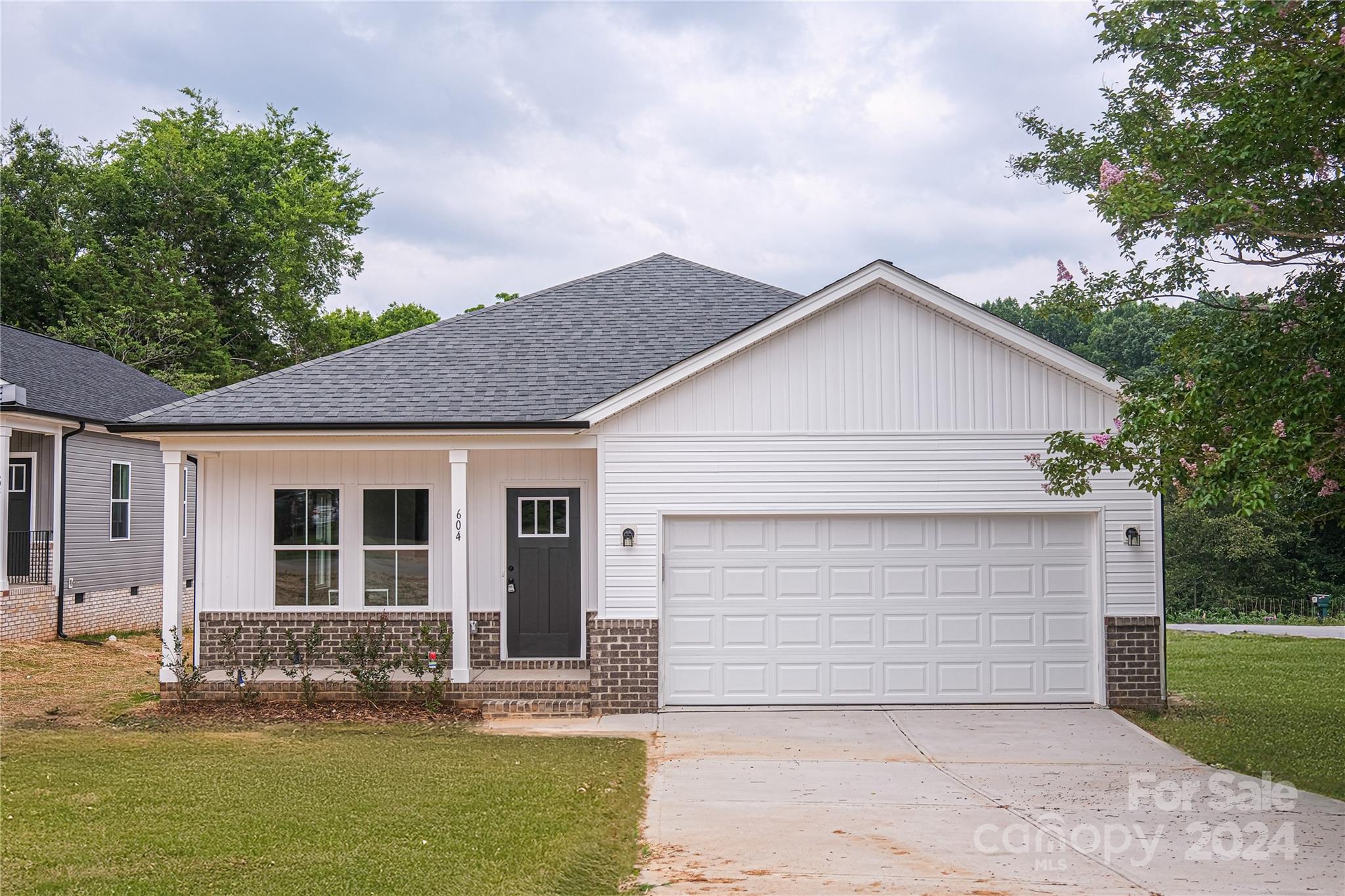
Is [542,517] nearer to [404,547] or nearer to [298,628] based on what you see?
[404,547]

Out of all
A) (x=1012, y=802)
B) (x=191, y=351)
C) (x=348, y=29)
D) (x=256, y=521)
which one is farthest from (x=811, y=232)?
(x=1012, y=802)

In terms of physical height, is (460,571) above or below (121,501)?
below

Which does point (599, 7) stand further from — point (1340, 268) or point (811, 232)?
point (811, 232)

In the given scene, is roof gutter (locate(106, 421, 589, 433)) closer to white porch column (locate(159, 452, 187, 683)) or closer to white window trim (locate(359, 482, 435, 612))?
white porch column (locate(159, 452, 187, 683))

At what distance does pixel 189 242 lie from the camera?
34.9m

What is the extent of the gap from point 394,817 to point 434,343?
308 inches

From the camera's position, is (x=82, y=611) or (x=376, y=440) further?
(x=82, y=611)

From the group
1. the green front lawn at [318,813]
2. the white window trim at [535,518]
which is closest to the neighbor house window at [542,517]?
the white window trim at [535,518]

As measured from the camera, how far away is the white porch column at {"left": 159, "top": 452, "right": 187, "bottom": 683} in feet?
37.2

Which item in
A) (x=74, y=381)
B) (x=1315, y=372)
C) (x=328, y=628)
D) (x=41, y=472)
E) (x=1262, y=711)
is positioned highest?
(x=74, y=381)

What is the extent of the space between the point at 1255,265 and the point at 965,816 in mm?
4989

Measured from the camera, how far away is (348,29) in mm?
22984

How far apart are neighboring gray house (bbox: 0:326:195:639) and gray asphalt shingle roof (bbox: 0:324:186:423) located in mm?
36

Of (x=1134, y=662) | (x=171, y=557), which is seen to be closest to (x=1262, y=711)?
(x=1134, y=662)
